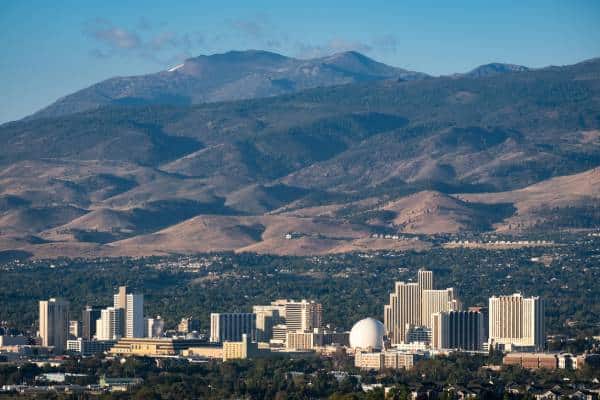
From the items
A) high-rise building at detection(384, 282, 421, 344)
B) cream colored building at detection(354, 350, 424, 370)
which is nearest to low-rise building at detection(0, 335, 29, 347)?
cream colored building at detection(354, 350, 424, 370)

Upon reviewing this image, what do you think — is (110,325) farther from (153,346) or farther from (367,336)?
(367,336)

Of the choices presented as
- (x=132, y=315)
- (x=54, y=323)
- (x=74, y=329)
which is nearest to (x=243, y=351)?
(x=54, y=323)

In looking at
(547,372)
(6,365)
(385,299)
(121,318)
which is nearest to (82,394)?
(6,365)

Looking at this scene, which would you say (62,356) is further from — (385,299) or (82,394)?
(385,299)

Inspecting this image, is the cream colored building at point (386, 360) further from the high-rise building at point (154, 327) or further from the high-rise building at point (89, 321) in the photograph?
the high-rise building at point (89, 321)

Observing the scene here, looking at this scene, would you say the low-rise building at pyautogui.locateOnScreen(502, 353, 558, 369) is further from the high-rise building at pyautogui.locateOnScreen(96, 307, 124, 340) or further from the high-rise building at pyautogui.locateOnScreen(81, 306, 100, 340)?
the high-rise building at pyautogui.locateOnScreen(81, 306, 100, 340)

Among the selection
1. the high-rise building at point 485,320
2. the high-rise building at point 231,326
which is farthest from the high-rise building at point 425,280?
the high-rise building at point 231,326
